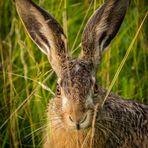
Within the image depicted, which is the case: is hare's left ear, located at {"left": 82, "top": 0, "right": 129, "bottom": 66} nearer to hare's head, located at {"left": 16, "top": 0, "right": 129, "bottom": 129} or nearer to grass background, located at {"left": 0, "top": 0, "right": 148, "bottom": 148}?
hare's head, located at {"left": 16, "top": 0, "right": 129, "bottom": 129}

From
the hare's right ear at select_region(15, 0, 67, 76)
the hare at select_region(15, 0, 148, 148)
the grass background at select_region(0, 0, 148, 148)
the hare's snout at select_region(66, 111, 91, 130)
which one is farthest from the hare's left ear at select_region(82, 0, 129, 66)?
the hare's snout at select_region(66, 111, 91, 130)

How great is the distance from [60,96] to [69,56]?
0.32m

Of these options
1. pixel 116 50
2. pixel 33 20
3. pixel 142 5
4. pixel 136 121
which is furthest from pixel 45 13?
pixel 142 5

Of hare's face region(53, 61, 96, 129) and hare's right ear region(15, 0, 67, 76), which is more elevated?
hare's right ear region(15, 0, 67, 76)

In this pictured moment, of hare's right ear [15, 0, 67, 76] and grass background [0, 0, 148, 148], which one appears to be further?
grass background [0, 0, 148, 148]

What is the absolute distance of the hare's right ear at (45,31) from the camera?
5.91 meters

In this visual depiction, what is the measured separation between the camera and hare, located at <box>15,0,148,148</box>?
18.2ft

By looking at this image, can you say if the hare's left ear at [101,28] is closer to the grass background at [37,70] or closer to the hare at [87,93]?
the hare at [87,93]

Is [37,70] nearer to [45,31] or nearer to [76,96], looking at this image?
[45,31]

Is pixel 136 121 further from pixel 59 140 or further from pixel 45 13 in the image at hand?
pixel 45 13

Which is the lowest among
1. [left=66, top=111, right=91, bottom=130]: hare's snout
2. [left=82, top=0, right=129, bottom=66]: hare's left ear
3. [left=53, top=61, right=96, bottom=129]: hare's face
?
[left=66, top=111, right=91, bottom=130]: hare's snout

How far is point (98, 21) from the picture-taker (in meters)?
5.99

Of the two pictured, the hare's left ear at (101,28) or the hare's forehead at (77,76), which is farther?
the hare's left ear at (101,28)

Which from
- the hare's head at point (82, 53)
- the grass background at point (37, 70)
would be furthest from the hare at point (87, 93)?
the grass background at point (37, 70)
